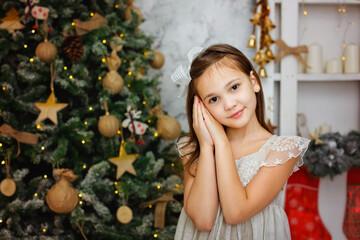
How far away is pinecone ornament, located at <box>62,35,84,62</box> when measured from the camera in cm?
203

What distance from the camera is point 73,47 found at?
6.66 ft

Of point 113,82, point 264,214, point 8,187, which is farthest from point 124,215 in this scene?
point 264,214

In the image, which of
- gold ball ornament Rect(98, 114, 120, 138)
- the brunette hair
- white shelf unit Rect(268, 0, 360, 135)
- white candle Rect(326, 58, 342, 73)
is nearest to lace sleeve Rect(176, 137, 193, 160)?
the brunette hair

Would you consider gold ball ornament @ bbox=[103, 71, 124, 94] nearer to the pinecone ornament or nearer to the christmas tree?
the christmas tree

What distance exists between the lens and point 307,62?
2.55m

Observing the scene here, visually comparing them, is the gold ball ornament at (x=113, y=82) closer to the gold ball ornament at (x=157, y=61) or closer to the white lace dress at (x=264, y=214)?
the gold ball ornament at (x=157, y=61)

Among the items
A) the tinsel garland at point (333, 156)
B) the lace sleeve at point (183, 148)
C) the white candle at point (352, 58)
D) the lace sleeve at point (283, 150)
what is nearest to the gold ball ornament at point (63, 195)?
the lace sleeve at point (183, 148)

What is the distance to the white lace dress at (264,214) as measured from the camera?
1.33 m

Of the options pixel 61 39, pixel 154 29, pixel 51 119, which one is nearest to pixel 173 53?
pixel 154 29

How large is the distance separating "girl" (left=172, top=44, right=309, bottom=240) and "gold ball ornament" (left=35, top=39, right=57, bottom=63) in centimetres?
91

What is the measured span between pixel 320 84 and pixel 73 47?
1741 mm

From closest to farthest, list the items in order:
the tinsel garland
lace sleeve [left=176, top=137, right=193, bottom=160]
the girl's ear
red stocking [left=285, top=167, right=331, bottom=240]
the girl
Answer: the girl < the girl's ear < lace sleeve [left=176, top=137, right=193, bottom=160] < the tinsel garland < red stocking [left=285, top=167, right=331, bottom=240]

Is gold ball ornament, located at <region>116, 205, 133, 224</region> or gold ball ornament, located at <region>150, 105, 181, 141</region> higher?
gold ball ornament, located at <region>150, 105, 181, 141</region>

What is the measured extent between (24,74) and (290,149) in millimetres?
1429
